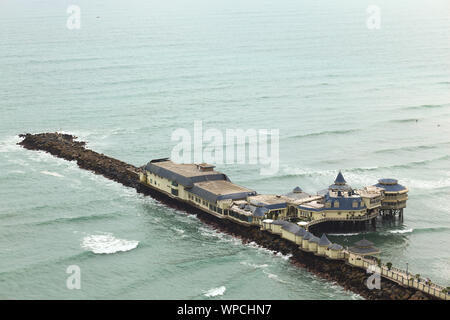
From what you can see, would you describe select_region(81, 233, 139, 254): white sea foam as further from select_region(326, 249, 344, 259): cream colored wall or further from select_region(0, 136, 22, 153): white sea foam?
select_region(0, 136, 22, 153): white sea foam

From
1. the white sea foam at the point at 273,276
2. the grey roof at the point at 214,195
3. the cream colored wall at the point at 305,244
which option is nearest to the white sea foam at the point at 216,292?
the white sea foam at the point at 273,276

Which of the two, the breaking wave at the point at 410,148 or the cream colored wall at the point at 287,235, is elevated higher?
the breaking wave at the point at 410,148

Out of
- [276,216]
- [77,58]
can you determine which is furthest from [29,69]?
[276,216]

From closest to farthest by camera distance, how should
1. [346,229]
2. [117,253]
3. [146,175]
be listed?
1. [117,253]
2. [346,229]
3. [146,175]

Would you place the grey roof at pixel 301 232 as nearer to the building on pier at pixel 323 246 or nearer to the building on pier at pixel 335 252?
the building on pier at pixel 323 246

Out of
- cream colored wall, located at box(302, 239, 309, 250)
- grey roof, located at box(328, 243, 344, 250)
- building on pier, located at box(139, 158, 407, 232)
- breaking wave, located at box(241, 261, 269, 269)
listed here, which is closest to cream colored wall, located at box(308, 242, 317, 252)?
cream colored wall, located at box(302, 239, 309, 250)

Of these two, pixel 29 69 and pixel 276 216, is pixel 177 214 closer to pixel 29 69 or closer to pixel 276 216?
pixel 276 216
